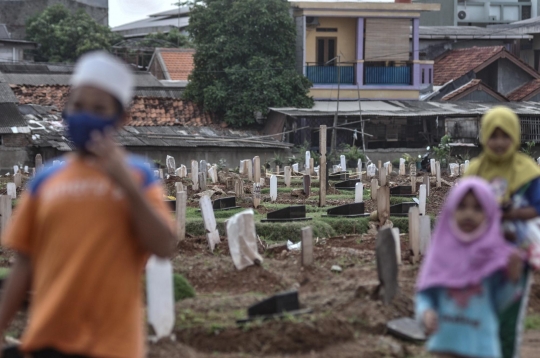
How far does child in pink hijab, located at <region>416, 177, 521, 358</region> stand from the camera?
458cm

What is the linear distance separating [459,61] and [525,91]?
332 centimetres

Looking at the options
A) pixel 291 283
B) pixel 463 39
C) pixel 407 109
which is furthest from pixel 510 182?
pixel 463 39

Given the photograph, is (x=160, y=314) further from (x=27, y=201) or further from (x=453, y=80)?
(x=453, y=80)

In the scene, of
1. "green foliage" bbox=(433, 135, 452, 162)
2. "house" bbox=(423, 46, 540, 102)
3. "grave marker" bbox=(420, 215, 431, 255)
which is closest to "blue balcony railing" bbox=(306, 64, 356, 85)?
"house" bbox=(423, 46, 540, 102)

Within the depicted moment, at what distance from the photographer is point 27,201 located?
13.0ft

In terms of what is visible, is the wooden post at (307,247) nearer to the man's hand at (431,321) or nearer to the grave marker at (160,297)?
the grave marker at (160,297)

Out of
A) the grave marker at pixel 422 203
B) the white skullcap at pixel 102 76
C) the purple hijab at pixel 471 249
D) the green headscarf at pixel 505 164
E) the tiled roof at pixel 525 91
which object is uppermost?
the tiled roof at pixel 525 91

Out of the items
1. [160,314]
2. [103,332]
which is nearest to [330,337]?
[160,314]

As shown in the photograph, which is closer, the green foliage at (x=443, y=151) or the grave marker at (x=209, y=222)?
the grave marker at (x=209, y=222)

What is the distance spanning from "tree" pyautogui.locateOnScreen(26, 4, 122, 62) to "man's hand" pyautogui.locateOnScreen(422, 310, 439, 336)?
43.8 metres

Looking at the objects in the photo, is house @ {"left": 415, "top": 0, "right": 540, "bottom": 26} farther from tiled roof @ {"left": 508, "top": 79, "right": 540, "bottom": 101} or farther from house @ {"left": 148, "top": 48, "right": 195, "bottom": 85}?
house @ {"left": 148, "top": 48, "right": 195, "bottom": 85}

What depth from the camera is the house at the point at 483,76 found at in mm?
41688

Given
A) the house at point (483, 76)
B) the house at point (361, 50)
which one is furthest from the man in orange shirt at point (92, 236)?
the house at point (483, 76)

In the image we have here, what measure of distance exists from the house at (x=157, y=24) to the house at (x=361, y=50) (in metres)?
20.7
